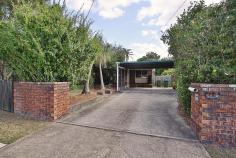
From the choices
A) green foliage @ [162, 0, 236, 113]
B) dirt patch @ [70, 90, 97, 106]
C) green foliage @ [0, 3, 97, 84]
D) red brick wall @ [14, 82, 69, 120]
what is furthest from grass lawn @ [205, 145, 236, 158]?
dirt patch @ [70, 90, 97, 106]

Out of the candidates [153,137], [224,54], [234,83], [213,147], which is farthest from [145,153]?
[224,54]

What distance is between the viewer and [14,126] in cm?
641

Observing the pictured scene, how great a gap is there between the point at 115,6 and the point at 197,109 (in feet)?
30.6

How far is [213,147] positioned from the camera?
498 cm

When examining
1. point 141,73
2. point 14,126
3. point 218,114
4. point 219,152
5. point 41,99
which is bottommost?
point 219,152

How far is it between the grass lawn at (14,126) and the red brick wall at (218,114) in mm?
4152

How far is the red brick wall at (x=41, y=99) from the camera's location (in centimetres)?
725

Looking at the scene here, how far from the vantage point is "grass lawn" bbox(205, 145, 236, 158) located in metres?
4.52

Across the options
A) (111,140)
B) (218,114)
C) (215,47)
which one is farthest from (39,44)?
(218,114)

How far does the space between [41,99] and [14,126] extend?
1217 mm

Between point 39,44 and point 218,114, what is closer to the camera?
point 218,114

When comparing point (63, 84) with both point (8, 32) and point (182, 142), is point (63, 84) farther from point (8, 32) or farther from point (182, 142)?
A: point (182, 142)

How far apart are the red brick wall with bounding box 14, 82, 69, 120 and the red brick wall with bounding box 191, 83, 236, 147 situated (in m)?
4.29

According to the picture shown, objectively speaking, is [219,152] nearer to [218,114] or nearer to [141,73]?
[218,114]
